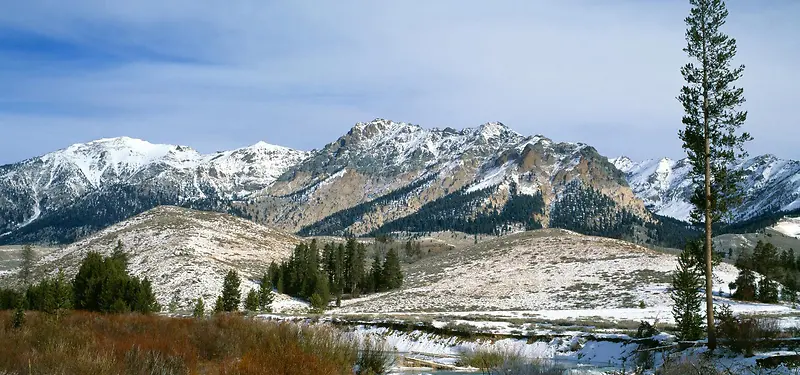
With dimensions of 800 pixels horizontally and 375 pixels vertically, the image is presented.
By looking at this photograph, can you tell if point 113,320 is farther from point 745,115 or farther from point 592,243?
point 592,243

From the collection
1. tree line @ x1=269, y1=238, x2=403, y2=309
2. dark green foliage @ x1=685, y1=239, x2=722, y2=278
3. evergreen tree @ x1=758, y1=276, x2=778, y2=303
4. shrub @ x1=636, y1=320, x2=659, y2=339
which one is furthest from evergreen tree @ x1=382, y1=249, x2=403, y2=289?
dark green foliage @ x1=685, y1=239, x2=722, y2=278

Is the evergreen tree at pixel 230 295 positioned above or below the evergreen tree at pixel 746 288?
below

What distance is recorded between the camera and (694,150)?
23000 millimetres

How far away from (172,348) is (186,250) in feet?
261

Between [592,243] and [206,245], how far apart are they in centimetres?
6750

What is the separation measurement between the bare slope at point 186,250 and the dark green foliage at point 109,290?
604 inches

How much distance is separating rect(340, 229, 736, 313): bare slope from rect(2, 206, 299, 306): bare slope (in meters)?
20.2

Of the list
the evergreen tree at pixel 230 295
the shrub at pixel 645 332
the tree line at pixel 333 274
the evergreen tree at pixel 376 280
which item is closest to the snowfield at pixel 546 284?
the tree line at pixel 333 274

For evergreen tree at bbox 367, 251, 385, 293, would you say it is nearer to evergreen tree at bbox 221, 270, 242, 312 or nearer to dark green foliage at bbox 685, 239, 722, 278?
evergreen tree at bbox 221, 270, 242, 312

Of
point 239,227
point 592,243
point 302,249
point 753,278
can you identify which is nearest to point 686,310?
point 753,278

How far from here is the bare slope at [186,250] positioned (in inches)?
2950

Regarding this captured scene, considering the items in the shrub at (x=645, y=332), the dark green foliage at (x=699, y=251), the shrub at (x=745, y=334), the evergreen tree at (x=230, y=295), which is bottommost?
the evergreen tree at (x=230, y=295)

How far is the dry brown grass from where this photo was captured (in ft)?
37.7

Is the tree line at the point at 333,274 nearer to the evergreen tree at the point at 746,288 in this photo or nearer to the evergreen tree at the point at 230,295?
the evergreen tree at the point at 230,295
